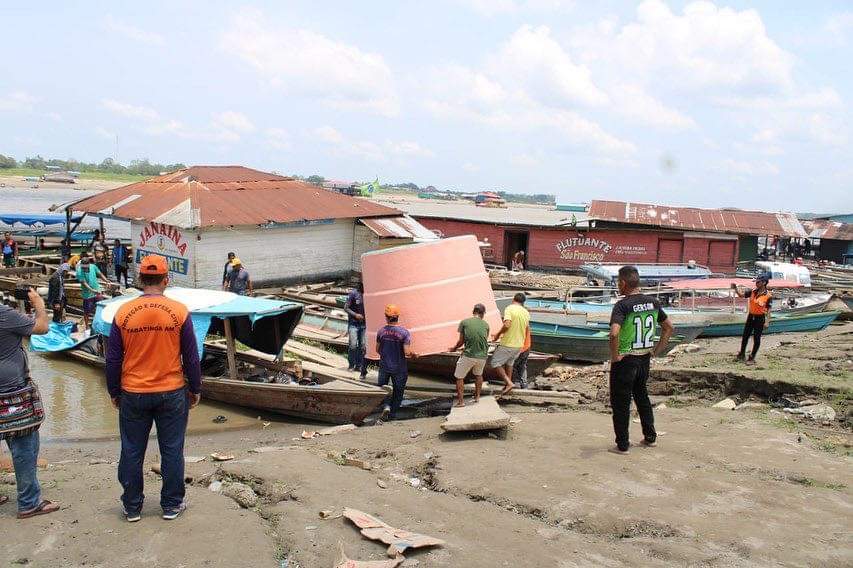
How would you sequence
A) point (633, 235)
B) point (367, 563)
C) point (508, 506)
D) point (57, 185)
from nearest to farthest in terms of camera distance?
point (367, 563)
point (508, 506)
point (633, 235)
point (57, 185)

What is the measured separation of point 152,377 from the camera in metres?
4.77

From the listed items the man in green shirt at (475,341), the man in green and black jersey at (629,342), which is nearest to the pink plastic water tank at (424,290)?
the man in green shirt at (475,341)

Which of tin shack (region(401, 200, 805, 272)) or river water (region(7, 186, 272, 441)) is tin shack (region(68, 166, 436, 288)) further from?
tin shack (region(401, 200, 805, 272))

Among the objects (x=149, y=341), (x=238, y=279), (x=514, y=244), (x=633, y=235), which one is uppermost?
(x=633, y=235)

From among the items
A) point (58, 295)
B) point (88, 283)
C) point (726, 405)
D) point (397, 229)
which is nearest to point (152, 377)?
point (726, 405)

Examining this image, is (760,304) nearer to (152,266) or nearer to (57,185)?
(152,266)

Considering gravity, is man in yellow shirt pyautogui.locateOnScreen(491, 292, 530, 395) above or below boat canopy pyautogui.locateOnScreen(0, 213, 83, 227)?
below

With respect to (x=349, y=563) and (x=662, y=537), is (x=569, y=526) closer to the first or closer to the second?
(x=662, y=537)

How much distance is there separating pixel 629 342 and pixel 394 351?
14.5 ft

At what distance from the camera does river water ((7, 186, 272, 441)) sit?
11.3 meters

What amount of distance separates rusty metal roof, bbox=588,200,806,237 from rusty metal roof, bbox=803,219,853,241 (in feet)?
4.34

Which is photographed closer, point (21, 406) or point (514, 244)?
point (21, 406)

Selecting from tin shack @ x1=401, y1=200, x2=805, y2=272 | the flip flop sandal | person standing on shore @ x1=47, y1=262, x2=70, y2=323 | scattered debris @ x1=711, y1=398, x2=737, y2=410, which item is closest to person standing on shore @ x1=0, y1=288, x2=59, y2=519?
the flip flop sandal

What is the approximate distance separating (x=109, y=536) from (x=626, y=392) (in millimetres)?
4486
